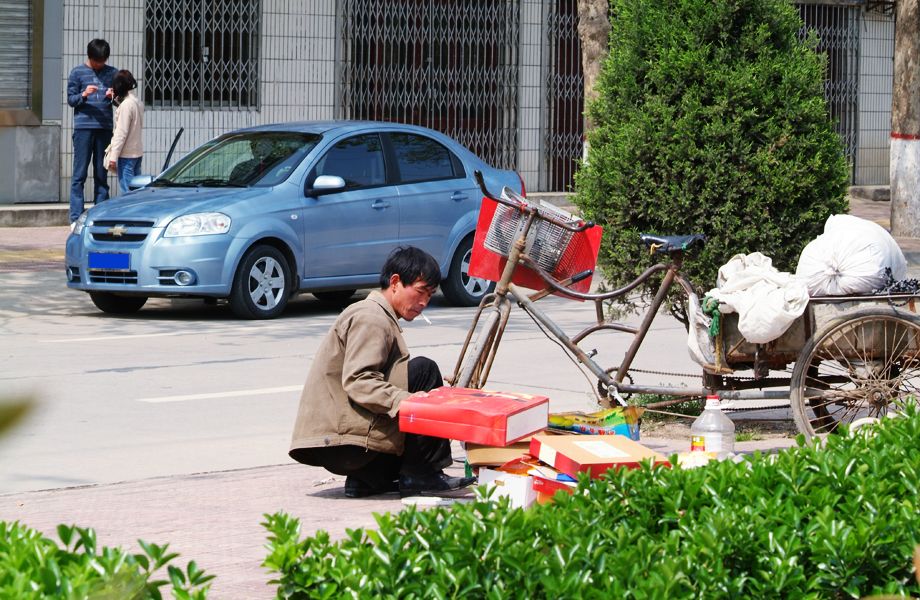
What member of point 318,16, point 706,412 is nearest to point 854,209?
point 318,16

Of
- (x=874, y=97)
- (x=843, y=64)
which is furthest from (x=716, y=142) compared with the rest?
(x=874, y=97)

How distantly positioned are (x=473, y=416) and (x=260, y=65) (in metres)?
15.2

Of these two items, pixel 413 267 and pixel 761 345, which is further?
pixel 761 345

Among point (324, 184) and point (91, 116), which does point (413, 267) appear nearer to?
Answer: point (324, 184)

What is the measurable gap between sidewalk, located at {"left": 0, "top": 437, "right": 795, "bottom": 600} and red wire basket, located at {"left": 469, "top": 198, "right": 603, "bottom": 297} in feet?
4.10

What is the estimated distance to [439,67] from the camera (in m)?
21.7

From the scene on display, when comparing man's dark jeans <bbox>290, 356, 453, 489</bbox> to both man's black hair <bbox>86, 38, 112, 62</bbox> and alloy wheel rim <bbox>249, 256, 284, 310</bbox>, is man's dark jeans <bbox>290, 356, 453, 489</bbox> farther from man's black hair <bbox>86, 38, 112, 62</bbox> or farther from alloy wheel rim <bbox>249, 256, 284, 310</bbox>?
man's black hair <bbox>86, 38, 112, 62</bbox>

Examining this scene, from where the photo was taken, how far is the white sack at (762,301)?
6707 millimetres

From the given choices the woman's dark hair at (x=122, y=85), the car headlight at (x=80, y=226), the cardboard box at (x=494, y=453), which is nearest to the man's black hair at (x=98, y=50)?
the woman's dark hair at (x=122, y=85)

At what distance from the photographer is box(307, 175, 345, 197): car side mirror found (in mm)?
12742

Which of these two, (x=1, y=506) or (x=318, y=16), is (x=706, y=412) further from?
(x=318, y=16)

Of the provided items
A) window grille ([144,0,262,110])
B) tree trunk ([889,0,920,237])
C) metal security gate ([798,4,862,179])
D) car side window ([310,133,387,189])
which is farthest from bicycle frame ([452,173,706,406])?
metal security gate ([798,4,862,179])

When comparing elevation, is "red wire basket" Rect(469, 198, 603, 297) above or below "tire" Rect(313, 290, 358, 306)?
above

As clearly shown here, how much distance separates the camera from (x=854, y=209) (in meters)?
24.4
